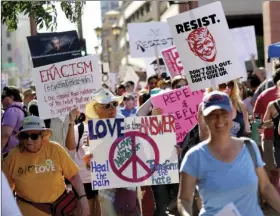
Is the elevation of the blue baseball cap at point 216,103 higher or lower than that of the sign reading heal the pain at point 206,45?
lower

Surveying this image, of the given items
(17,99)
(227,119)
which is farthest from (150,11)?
(227,119)

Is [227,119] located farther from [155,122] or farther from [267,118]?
[267,118]

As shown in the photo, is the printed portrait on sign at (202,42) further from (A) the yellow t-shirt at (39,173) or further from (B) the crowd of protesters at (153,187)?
(A) the yellow t-shirt at (39,173)

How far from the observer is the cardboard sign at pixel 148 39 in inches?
725

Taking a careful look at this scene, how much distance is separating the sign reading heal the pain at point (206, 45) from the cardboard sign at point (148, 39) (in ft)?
33.7

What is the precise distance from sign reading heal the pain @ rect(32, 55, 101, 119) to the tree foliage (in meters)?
0.82

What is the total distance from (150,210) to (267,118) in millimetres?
1745

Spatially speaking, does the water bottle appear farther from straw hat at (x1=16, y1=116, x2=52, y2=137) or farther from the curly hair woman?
straw hat at (x1=16, y1=116, x2=52, y2=137)

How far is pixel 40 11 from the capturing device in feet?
31.3

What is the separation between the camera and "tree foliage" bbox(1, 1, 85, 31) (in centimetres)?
893

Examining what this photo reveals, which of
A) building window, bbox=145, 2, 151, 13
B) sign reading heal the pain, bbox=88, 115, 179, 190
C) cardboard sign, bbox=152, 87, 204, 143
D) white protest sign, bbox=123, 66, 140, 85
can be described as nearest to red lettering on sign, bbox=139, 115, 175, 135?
sign reading heal the pain, bbox=88, 115, 179, 190

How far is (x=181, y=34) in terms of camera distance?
768 cm

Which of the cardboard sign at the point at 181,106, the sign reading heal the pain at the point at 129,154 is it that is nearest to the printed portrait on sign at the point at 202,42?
the cardboard sign at the point at 181,106

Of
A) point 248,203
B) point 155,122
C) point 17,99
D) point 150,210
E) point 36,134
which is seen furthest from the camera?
point 17,99
